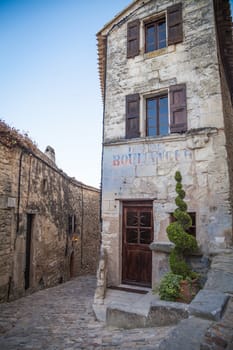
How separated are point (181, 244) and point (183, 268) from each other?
45cm

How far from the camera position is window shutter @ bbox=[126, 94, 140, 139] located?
7.02 m

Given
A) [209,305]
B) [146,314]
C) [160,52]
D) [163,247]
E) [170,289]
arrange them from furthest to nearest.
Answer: [160,52] → [163,247] → [170,289] → [146,314] → [209,305]

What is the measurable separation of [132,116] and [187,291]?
478 centimetres

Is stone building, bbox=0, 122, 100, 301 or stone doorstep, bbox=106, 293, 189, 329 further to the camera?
stone building, bbox=0, 122, 100, 301

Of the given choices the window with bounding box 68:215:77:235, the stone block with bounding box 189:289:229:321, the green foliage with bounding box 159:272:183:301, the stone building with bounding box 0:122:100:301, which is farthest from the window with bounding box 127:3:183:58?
the window with bounding box 68:215:77:235

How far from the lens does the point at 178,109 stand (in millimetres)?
6531

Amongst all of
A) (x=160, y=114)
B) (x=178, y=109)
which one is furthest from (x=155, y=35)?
(x=178, y=109)

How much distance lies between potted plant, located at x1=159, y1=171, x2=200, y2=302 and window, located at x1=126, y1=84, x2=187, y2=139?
1903mm

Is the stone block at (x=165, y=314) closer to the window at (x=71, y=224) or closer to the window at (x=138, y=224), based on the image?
the window at (x=138, y=224)

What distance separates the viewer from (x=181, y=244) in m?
4.88

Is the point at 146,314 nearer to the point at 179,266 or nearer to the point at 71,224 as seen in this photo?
the point at 179,266

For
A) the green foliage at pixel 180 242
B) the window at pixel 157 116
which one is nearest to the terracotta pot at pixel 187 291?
the green foliage at pixel 180 242

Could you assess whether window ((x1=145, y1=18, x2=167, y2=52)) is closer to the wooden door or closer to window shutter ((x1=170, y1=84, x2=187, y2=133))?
window shutter ((x1=170, y1=84, x2=187, y2=133))

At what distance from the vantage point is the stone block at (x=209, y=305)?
2.63 m
